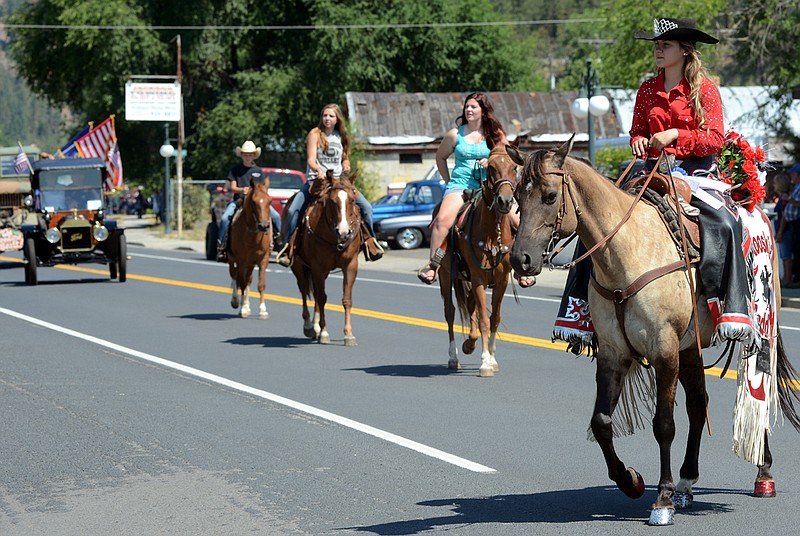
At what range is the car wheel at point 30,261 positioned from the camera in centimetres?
2508

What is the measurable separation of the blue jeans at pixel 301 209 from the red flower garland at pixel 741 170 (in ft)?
26.4

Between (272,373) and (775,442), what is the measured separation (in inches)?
213

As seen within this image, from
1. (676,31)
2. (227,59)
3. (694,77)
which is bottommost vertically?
(694,77)

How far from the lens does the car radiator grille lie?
2680cm

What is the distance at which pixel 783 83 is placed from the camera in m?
33.9

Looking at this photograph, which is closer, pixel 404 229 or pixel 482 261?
pixel 482 261

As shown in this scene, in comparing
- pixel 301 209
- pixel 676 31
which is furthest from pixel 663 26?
pixel 301 209

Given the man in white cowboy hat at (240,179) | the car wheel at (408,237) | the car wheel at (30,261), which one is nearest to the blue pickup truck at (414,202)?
the car wheel at (408,237)

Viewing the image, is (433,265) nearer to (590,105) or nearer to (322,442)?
(322,442)

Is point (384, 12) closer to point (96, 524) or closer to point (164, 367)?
point (164, 367)

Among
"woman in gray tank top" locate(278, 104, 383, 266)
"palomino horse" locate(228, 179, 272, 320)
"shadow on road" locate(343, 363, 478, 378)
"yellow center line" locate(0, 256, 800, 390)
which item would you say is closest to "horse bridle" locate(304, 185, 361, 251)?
"woman in gray tank top" locate(278, 104, 383, 266)

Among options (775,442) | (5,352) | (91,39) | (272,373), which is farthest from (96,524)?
(91,39)

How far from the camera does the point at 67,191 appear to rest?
91.7 feet

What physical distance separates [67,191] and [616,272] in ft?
74.8
